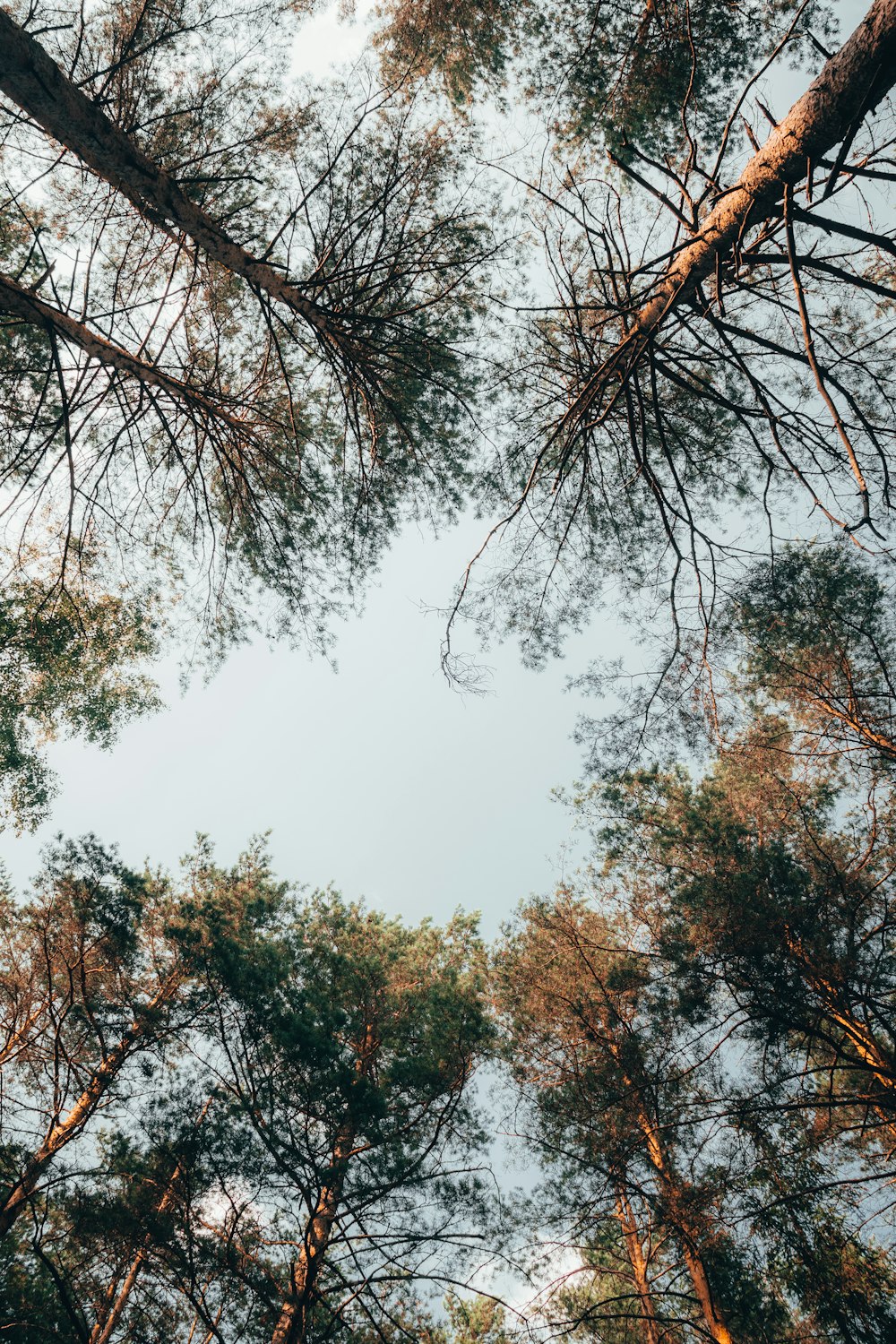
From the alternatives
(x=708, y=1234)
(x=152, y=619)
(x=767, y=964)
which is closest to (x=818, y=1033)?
(x=767, y=964)

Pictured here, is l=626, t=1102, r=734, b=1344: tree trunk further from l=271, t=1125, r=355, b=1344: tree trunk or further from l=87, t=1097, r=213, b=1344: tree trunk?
l=87, t=1097, r=213, b=1344: tree trunk

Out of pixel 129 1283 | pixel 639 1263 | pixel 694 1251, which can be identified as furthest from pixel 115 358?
pixel 639 1263

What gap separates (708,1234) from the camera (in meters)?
4.48

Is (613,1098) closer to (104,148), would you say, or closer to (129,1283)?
(129,1283)

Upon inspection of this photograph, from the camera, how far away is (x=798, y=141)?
98.7 inches

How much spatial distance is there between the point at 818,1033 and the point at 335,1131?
305 centimetres

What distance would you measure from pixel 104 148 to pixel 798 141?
10.5 ft

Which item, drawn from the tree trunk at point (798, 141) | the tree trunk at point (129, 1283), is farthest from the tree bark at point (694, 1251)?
the tree trunk at point (798, 141)

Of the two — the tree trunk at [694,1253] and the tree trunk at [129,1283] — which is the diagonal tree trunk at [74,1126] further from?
the tree trunk at [694,1253]

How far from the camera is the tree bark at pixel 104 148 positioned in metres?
2.63

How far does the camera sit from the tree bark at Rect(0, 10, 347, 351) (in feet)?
8.64

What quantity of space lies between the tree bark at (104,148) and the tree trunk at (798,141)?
2.04 meters

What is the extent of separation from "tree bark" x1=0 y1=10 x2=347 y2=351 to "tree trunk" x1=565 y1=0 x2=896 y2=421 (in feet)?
6.70

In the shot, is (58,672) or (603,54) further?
(58,672)
